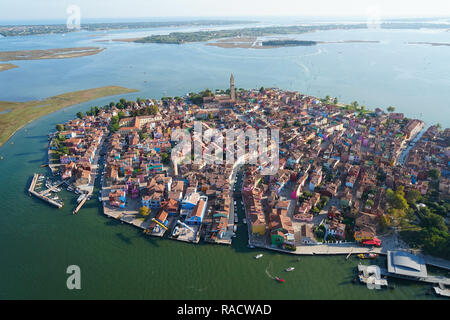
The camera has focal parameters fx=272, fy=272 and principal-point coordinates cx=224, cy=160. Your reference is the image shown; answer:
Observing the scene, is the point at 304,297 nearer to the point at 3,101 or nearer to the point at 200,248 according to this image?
the point at 200,248

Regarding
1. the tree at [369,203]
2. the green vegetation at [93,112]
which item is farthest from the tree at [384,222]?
the green vegetation at [93,112]

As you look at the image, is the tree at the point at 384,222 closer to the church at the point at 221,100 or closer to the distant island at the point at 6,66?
the church at the point at 221,100

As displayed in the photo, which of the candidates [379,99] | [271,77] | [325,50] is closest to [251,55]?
[325,50]

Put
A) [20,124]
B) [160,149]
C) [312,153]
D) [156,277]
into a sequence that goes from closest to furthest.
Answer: [156,277]
[312,153]
[160,149]
[20,124]

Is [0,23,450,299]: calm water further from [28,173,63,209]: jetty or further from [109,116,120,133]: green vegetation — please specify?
[109,116,120,133]: green vegetation

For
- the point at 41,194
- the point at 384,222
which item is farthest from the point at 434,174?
the point at 41,194

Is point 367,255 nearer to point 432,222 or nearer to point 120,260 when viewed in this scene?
point 432,222

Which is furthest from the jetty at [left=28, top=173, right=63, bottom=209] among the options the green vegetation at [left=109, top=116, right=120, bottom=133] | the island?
the island
